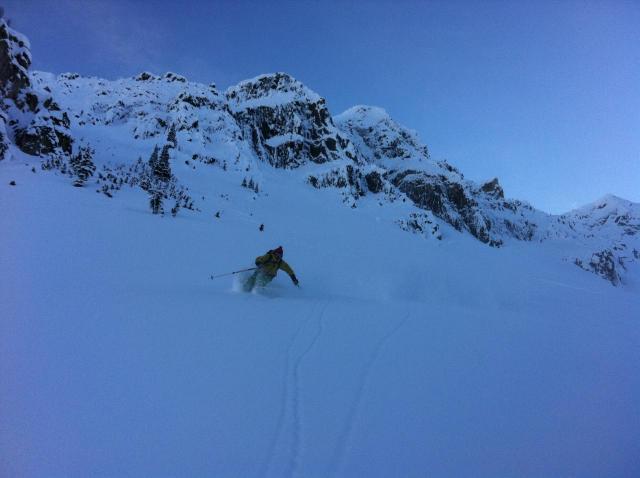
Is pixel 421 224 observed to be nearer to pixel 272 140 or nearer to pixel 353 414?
pixel 272 140

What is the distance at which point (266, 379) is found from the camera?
2.90 meters

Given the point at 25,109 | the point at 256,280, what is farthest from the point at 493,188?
the point at 25,109

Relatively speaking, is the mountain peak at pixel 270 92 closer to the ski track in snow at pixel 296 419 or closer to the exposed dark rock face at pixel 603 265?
the ski track in snow at pixel 296 419

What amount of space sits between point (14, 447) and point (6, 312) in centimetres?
227

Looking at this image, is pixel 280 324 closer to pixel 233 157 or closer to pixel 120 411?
pixel 120 411

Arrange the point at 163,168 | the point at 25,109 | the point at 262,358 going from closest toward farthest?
the point at 262,358
the point at 25,109
the point at 163,168

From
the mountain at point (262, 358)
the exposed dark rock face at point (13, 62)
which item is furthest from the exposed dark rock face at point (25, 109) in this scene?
the mountain at point (262, 358)

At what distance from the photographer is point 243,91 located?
50594mm

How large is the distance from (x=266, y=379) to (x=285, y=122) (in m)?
46.6

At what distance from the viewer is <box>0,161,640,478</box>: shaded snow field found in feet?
6.49

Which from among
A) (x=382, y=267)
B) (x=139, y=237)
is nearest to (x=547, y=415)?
(x=382, y=267)

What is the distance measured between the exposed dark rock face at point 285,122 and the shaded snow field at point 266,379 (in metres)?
37.4

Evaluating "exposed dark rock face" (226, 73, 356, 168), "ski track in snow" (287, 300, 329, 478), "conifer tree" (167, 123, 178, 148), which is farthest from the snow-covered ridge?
"ski track in snow" (287, 300, 329, 478)

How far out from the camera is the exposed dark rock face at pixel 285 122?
4262 centimetres
